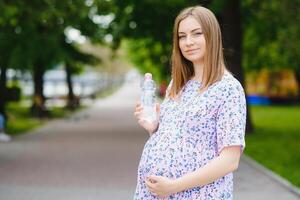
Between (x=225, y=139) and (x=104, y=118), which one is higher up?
(x=225, y=139)

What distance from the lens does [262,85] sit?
5250 centimetres

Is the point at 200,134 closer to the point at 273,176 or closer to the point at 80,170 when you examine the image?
the point at 273,176

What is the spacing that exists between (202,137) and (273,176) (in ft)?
30.6

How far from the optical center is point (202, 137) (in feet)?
9.97

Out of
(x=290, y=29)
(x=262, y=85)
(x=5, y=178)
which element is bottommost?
(x=262, y=85)

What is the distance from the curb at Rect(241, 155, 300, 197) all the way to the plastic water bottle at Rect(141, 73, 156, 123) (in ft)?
23.8

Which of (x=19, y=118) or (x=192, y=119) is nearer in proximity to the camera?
(x=192, y=119)

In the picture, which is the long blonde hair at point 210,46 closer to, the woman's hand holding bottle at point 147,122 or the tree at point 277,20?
the woman's hand holding bottle at point 147,122

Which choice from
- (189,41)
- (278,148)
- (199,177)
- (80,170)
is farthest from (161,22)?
(199,177)

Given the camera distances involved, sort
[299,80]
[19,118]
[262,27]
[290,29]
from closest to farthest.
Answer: [290,29], [262,27], [19,118], [299,80]

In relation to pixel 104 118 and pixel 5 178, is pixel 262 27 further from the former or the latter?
pixel 5 178

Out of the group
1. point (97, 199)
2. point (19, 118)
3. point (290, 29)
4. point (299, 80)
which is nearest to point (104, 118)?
point (19, 118)

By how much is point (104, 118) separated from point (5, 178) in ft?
63.9

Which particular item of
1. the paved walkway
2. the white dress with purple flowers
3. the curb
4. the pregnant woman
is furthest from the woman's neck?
the curb
